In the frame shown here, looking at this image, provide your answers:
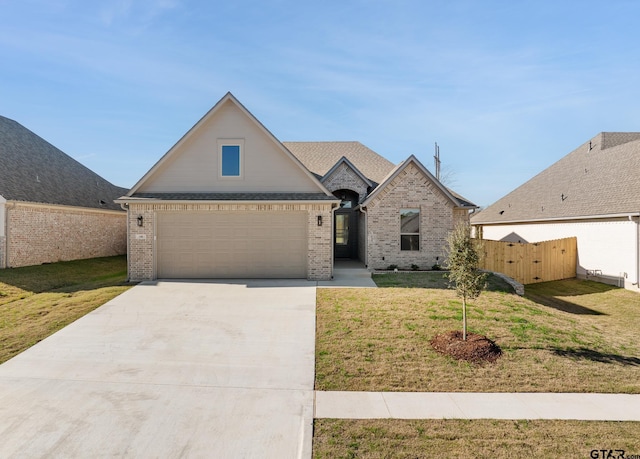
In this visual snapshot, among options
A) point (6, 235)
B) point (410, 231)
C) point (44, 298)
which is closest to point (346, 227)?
point (410, 231)

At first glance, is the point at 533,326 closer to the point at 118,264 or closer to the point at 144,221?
the point at 144,221

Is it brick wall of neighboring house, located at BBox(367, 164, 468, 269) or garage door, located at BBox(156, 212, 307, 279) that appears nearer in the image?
garage door, located at BBox(156, 212, 307, 279)

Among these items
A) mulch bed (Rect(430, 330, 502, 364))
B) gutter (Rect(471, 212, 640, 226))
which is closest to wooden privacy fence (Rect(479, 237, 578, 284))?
gutter (Rect(471, 212, 640, 226))

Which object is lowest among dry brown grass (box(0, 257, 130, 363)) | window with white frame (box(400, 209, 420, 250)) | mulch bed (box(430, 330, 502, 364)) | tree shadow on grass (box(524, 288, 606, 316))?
tree shadow on grass (box(524, 288, 606, 316))

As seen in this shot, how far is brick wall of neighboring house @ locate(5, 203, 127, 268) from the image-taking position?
15.4m

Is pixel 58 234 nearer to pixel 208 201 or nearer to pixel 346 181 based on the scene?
pixel 208 201

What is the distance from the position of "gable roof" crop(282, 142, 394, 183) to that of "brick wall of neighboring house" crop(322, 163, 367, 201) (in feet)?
3.18

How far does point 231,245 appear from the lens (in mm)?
13141

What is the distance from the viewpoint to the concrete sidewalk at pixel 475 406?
4.77 metres

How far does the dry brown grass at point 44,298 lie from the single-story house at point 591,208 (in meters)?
19.1

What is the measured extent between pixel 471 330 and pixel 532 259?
32.5ft

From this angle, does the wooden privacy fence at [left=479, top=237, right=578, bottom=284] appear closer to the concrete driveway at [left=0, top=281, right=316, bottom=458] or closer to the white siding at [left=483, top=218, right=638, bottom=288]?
the white siding at [left=483, top=218, right=638, bottom=288]

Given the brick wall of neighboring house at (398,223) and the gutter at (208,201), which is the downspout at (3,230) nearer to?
the gutter at (208,201)

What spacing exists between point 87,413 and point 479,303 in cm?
936
